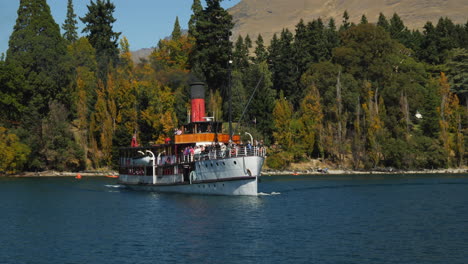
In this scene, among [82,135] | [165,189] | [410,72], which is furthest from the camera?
[410,72]

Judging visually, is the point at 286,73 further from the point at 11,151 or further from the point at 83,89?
the point at 11,151

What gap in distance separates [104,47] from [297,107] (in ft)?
175

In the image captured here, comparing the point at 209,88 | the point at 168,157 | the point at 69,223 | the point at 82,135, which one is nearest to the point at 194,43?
the point at 209,88

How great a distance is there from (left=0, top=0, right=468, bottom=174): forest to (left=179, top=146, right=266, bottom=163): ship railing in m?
44.7

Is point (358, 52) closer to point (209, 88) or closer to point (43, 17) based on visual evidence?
point (209, 88)

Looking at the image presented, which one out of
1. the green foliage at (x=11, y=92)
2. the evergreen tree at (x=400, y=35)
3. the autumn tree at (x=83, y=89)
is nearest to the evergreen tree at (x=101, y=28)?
the autumn tree at (x=83, y=89)

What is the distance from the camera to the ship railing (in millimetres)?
60616

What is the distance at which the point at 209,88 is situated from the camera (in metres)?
125

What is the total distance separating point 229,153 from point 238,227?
15829 mm

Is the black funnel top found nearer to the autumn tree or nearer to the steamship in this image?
the steamship

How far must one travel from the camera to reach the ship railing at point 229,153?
199 feet

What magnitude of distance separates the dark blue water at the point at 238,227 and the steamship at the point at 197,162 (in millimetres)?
1749

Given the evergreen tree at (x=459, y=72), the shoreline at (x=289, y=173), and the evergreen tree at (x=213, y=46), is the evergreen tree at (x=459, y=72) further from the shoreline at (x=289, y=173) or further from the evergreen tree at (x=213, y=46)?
the evergreen tree at (x=213, y=46)

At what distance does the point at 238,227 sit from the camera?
152ft
